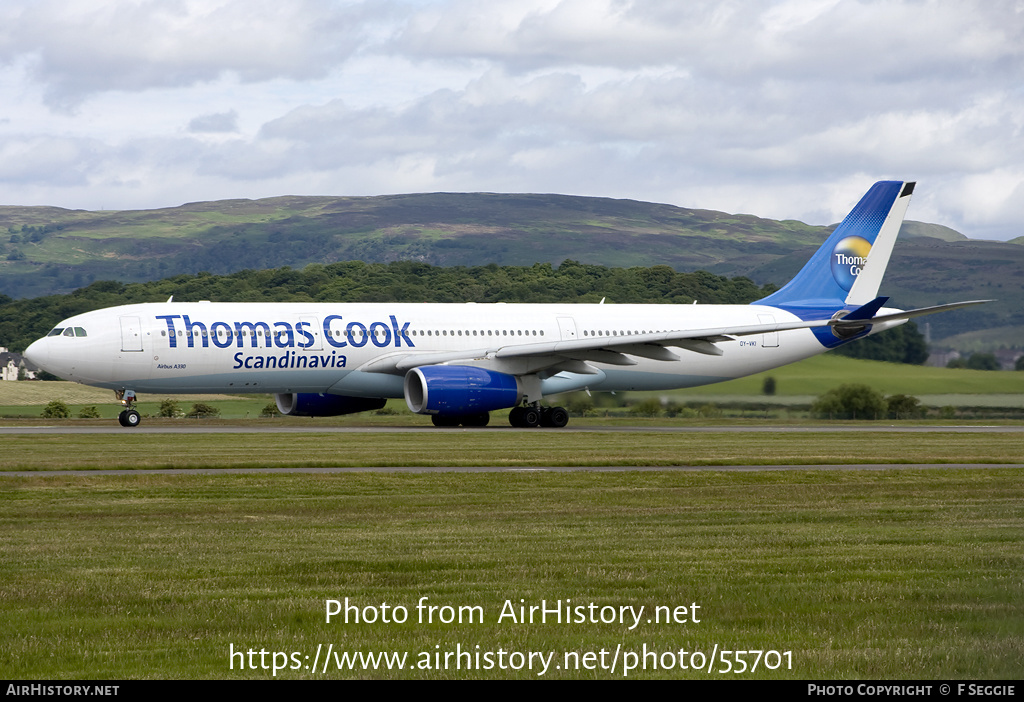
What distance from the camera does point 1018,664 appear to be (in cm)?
715

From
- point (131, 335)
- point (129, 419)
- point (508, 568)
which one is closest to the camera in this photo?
point (508, 568)

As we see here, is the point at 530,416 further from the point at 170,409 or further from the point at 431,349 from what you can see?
the point at 170,409

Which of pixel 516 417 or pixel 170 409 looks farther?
pixel 170 409

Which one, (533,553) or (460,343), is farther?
(460,343)

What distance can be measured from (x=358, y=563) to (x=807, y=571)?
4.40 m

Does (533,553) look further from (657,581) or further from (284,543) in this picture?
(284,543)

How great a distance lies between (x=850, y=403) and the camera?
45406 mm

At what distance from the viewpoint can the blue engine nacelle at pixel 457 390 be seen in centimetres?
3741

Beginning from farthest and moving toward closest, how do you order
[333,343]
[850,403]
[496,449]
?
1. [850,403]
2. [333,343]
3. [496,449]

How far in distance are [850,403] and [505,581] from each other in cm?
3593

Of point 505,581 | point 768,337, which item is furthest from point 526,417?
point 505,581

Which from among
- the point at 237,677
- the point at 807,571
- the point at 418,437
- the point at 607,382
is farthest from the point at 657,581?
the point at 607,382

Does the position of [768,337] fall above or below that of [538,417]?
above

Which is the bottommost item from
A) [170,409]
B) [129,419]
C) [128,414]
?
[170,409]
